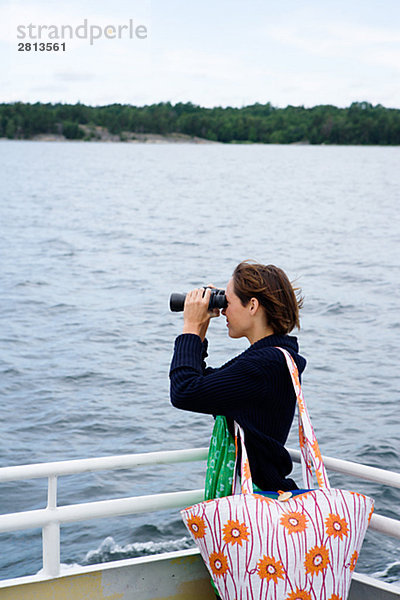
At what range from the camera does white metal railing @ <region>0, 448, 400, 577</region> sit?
2.16m

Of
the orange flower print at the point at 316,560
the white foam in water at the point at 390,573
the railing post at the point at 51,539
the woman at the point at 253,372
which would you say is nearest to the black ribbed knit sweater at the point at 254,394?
the woman at the point at 253,372

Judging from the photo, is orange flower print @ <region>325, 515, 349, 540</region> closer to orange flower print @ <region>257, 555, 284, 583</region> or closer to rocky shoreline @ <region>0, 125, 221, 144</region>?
orange flower print @ <region>257, 555, 284, 583</region>

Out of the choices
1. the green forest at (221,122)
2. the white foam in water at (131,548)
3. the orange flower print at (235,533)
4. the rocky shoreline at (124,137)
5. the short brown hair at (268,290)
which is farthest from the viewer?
the rocky shoreline at (124,137)

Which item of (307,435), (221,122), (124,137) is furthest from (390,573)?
(124,137)

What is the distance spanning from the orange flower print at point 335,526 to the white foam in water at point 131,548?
3978 millimetres

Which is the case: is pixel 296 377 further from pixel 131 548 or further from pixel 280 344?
pixel 131 548

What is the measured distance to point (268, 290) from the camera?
2.16m

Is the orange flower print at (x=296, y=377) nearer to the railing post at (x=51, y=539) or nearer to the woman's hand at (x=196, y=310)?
the woman's hand at (x=196, y=310)

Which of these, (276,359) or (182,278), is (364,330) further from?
(276,359)

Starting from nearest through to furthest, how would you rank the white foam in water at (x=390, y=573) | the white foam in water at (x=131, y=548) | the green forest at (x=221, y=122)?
the white foam in water at (x=390, y=573) → the white foam in water at (x=131, y=548) → the green forest at (x=221, y=122)

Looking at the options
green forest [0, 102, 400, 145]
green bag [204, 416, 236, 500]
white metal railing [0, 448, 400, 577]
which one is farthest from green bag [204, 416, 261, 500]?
green forest [0, 102, 400, 145]

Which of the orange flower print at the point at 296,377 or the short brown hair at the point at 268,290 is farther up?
the short brown hair at the point at 268,290

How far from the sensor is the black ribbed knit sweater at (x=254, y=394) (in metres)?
2.05

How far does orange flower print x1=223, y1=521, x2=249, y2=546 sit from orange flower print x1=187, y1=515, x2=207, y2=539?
61mm
